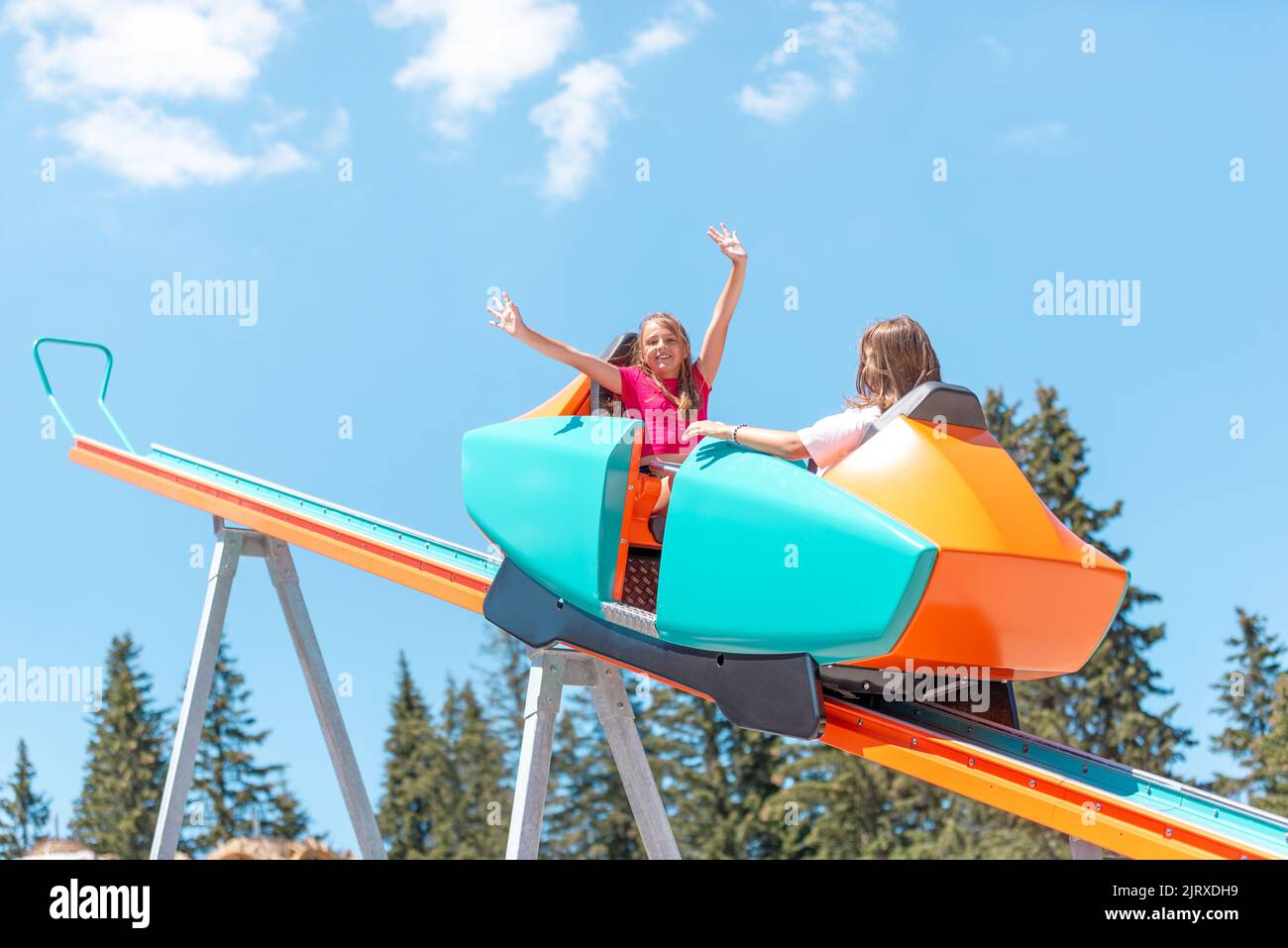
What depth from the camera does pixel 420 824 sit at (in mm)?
29688

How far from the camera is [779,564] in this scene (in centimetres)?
462

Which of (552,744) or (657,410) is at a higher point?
(657,410)

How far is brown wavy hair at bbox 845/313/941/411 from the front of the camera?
192 inches

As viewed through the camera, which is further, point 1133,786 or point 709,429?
point 709,429

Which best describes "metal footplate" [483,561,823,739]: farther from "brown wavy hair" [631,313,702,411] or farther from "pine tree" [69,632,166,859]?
"pine tree" [69,632,166,859]

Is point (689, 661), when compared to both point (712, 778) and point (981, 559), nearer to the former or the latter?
point (981, 559)

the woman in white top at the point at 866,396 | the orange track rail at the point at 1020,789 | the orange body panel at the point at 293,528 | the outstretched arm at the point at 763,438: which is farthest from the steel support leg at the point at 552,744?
the woman in white top at the point at 866,396

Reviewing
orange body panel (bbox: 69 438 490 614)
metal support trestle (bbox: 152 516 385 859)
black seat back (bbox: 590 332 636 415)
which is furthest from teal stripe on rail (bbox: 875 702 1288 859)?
metal support trestle (bbox: 152 516 385 859)

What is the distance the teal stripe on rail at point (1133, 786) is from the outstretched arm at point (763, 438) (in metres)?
1.05

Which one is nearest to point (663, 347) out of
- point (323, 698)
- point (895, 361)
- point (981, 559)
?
point (895, 361)

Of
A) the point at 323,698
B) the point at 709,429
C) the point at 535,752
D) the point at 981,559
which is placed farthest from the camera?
the point at 323,698

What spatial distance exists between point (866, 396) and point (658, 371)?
116 cm
